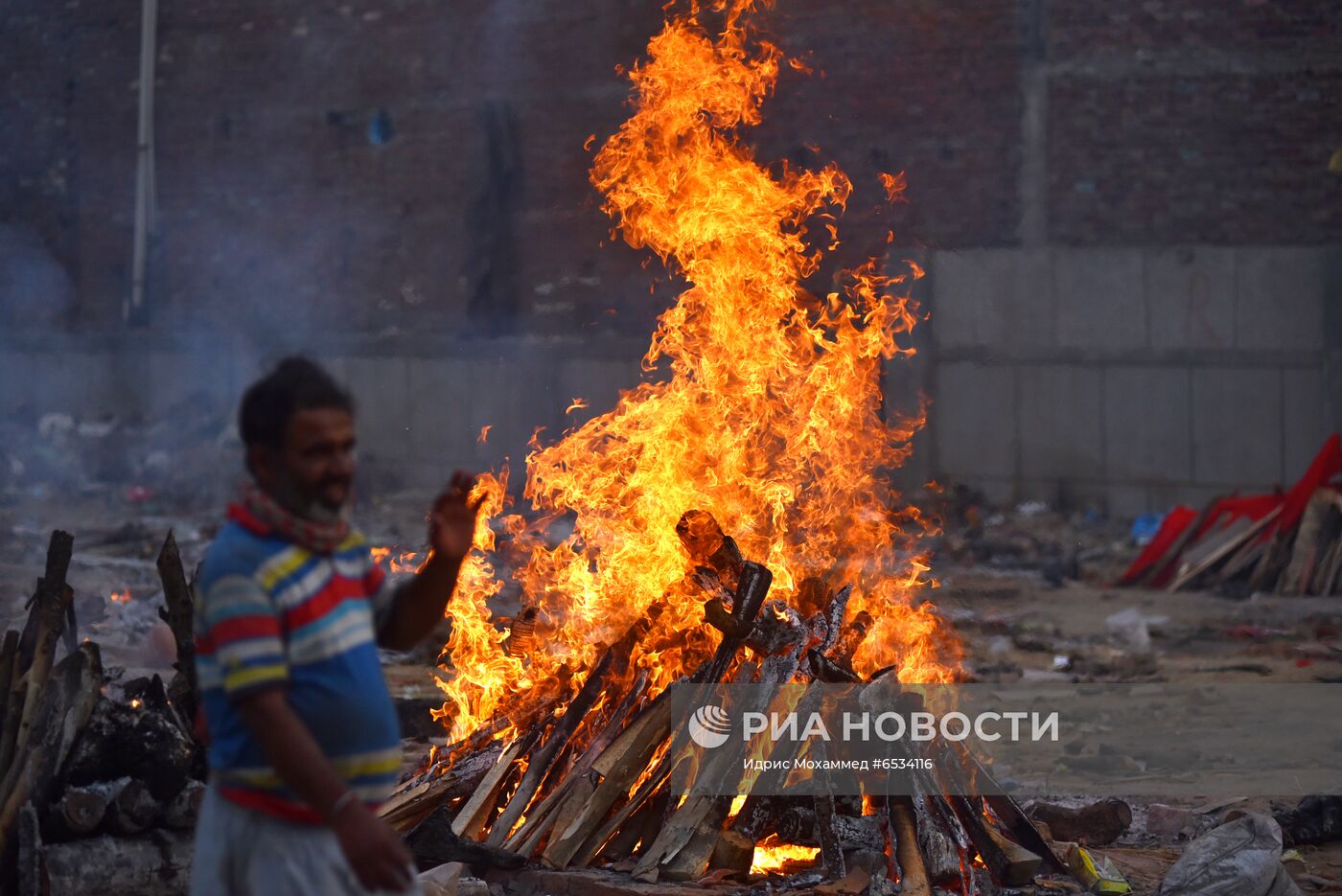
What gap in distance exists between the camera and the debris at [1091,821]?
568cm

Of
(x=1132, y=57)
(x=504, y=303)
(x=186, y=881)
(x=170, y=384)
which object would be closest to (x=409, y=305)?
(x=504, y=303)

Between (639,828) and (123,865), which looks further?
(639,828)

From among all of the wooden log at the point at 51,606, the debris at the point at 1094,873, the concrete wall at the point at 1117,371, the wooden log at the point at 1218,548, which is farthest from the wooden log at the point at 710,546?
the concrete wall at the point at 1117,371

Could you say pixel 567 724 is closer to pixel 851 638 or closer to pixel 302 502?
pixel 851 638

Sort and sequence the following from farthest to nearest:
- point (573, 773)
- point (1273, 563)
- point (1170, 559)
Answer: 1. point (1170, 559)
2. point (1273, 563)
3. point (573, 773)

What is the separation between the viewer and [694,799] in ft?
16.7

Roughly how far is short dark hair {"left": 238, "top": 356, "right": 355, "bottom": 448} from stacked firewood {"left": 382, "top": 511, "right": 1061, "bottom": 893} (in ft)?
8.10

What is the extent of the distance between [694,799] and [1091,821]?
1.70m

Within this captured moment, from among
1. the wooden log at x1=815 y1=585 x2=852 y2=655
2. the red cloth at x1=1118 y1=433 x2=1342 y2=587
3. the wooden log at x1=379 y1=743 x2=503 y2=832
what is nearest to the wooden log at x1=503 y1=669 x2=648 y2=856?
the wooden log at x1=379 y1=743 x2=503 y2=832

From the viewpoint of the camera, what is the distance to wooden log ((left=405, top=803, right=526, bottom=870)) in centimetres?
492

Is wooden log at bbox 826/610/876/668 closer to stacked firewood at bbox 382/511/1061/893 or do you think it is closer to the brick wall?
stacked firewood at bbox 382/511/1061/893

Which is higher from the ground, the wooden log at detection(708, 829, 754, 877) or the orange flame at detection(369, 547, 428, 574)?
the orange flame at detection(369, 547, 428, 574)

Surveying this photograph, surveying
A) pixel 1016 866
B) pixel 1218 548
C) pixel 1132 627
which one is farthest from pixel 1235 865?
pixel 1218 548

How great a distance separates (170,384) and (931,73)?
1060 centimetres
